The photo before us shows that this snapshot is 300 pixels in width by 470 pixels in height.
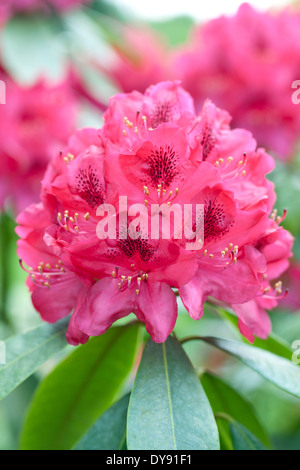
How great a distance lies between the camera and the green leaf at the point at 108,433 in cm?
91

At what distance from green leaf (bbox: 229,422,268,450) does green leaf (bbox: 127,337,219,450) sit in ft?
0.61

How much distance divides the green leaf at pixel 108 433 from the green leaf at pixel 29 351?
14 cm

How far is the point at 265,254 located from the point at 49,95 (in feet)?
3.03

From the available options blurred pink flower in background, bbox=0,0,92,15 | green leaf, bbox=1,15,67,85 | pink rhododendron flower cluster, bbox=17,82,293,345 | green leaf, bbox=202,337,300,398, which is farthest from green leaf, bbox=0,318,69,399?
blurred pink flower in background, bbox=0,0,92,15

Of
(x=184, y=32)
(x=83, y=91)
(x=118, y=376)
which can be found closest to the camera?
(x=118, y=376)

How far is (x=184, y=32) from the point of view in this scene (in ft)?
7.39

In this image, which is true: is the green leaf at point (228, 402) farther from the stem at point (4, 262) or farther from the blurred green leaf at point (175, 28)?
A: the blurred green leaf at point (175, 28)

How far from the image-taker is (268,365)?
0.88 metres

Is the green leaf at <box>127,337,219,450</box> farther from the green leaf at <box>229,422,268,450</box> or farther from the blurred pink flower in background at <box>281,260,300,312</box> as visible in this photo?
the blurred pink flower in background at <box>281,260,300,312</box>

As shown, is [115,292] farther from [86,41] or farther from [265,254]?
[86,41]

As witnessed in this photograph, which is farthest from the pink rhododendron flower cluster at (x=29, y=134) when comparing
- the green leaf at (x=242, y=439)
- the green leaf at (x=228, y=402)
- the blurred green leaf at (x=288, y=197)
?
the green leaf at (x=242, y=439)

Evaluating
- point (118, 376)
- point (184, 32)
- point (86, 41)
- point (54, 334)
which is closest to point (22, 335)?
point (54, 334)

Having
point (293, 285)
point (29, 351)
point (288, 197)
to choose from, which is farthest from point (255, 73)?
point (29, 351)

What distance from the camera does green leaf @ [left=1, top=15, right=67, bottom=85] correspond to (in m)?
1.60
